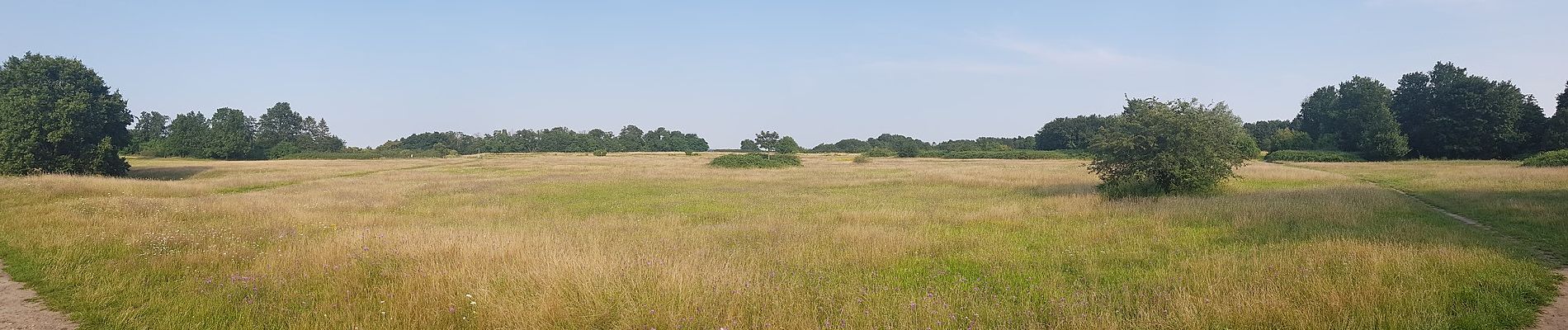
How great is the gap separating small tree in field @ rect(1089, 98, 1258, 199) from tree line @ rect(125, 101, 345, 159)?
3190 inches

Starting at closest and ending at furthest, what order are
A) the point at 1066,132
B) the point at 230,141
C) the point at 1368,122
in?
the point at 1368,122, the point at 230,141, the point at 1066,132

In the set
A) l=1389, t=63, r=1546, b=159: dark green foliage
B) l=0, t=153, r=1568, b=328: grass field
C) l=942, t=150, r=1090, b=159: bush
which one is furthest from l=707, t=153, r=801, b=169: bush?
l=1389, t=63, r=1546, b=159: dark green foliage

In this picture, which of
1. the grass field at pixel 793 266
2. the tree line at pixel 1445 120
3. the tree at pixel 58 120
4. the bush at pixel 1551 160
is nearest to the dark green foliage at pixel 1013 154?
the tree line at pixel 1445 120

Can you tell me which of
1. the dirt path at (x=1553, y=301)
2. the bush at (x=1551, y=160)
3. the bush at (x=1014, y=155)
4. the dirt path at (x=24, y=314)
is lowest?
the bush at (x=1014, y=155)

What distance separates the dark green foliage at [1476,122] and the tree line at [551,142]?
132948 mm

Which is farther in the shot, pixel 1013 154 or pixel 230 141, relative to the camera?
pixel 1013 154

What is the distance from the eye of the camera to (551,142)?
16475 centimetres

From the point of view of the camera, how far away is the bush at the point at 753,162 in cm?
5881

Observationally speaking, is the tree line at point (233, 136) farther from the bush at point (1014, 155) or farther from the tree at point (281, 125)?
the bush at point (1014, 155)

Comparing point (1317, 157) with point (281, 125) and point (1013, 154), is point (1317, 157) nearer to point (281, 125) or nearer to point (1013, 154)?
point (1013, 154)

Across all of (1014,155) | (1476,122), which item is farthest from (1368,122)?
(1014,155)

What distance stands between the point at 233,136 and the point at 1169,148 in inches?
4564

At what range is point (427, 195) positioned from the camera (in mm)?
25500

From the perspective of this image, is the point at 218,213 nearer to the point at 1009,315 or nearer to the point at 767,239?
the point at 767,239
